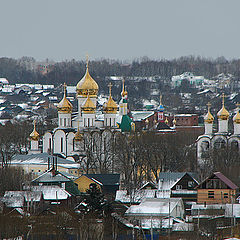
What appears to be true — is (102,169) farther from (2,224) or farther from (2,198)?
(2,224)

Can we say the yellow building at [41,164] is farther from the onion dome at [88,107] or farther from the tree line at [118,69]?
the tree line at [118,69]

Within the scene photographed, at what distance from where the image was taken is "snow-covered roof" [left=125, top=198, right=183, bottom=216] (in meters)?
35.0

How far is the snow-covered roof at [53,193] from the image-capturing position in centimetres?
3891

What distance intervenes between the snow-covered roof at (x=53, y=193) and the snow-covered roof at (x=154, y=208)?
12.2 feet

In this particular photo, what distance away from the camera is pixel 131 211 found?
3541 cm

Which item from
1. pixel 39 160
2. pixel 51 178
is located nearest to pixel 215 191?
pixel 51 178

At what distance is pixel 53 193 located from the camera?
39156 millimetres

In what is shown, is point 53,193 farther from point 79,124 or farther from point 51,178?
point 79,124

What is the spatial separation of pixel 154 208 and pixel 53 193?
5125mm

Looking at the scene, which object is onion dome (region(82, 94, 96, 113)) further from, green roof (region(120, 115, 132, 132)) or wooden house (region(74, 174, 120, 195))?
wooden house (region(74, 174, 120, 195))

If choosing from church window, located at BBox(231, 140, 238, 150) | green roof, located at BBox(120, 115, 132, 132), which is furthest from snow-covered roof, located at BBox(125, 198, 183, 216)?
green roof, located at BBox(120, 115, 132, 132)

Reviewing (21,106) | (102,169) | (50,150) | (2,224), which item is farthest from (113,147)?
(21,106)

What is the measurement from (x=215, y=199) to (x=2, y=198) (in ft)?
26.0

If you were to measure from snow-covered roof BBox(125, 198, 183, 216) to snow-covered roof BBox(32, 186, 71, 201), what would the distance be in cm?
373
